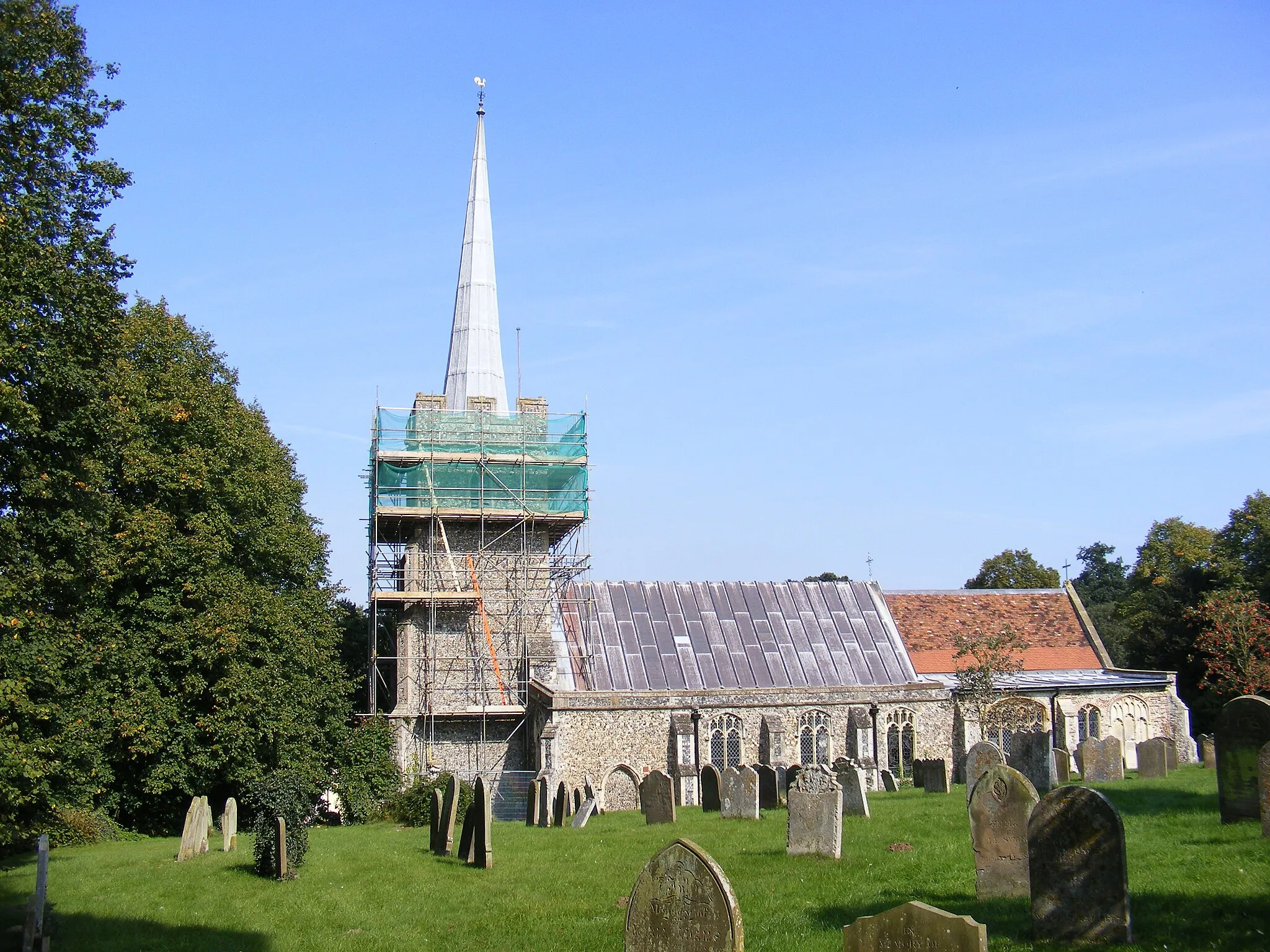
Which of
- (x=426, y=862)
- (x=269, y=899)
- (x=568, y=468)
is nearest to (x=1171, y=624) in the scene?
(x=568, y=468)

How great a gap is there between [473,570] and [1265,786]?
21.6 meters

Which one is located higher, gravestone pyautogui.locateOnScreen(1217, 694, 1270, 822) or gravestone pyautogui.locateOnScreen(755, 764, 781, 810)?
gravestone pyautogui.locateOnScreen(1217, 694, 1270, 822)

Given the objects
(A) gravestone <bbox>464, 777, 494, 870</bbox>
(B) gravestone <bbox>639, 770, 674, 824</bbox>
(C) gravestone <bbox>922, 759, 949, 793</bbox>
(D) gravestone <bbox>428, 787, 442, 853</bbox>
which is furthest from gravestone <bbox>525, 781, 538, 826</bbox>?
(C) gravestone <bbox>922, 759, 949, 793</bbox>

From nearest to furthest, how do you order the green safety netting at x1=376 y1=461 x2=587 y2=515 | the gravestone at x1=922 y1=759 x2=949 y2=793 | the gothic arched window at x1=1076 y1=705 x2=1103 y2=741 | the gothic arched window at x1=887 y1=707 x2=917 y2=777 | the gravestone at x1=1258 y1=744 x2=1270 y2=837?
the gravestone at x1=1258 y1=744 x2=1270 y2=837, the gravestone at x1=922 y1=759 x2=949 y2=793, the gothic arched window at x1=887 y1=707 x2=917 y2=777, the gothic arched window at x1=1076 y1=705 x2=1103 y2=741, the green safety netting at x1=376 y1=461 x2=587 y2=515

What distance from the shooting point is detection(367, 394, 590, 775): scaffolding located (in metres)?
28.5

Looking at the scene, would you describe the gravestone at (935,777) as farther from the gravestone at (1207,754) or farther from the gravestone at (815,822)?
the gravestone at (815,822)

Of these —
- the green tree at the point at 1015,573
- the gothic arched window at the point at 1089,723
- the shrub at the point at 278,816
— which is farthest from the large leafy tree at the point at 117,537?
the green tree at the point at 1015,573

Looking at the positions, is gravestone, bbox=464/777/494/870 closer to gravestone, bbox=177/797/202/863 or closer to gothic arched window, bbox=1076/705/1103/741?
gravestone, bbox=177/797/202/863

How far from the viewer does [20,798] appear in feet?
53.9

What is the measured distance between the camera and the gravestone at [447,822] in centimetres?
1630

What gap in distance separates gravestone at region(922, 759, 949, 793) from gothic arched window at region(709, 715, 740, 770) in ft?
19.8

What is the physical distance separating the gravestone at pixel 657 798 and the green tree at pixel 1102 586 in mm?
43416

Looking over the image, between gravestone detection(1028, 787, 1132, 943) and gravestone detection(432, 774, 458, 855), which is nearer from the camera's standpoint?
gravestone detection(1028, 787, 1132, 943)

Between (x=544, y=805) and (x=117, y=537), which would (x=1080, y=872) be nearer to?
(x=544, y=805)
